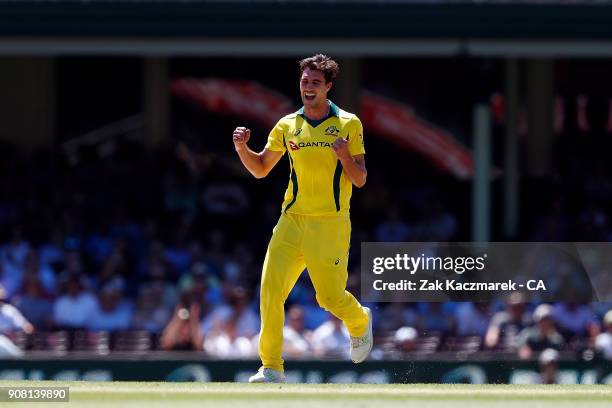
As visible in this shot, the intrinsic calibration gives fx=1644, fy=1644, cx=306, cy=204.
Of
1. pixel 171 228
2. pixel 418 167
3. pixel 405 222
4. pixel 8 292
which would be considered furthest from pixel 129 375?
pixel 418 167

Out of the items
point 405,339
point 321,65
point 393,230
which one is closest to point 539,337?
point 405,339

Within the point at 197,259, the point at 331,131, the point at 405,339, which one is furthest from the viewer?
the point at 197,259

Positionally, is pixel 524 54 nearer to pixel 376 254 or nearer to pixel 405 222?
pixel 405 222

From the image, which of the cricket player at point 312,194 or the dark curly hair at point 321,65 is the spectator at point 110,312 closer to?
the cricket player at point 312,194

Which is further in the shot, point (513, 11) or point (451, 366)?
point (513, 11)

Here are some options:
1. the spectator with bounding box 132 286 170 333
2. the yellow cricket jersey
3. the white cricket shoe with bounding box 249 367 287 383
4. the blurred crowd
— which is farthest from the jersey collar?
the spectator with bounding box 132 286 170 333

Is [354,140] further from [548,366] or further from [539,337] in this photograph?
[539,337]

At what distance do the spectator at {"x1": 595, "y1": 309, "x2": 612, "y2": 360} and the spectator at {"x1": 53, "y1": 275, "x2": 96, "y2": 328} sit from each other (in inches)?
171

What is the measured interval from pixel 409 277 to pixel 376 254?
284 mm

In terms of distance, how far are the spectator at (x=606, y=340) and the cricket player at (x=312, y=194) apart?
533 cm

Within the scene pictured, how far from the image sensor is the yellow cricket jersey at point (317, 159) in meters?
8.30

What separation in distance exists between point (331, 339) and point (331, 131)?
526cm

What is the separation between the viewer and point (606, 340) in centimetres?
1344

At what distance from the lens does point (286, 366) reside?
1280 cm
